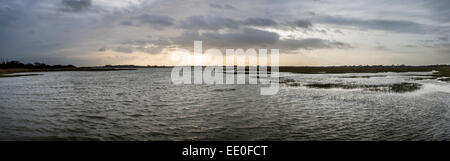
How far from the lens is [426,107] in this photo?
23734 millimetres

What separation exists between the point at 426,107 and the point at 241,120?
17.0 metres
